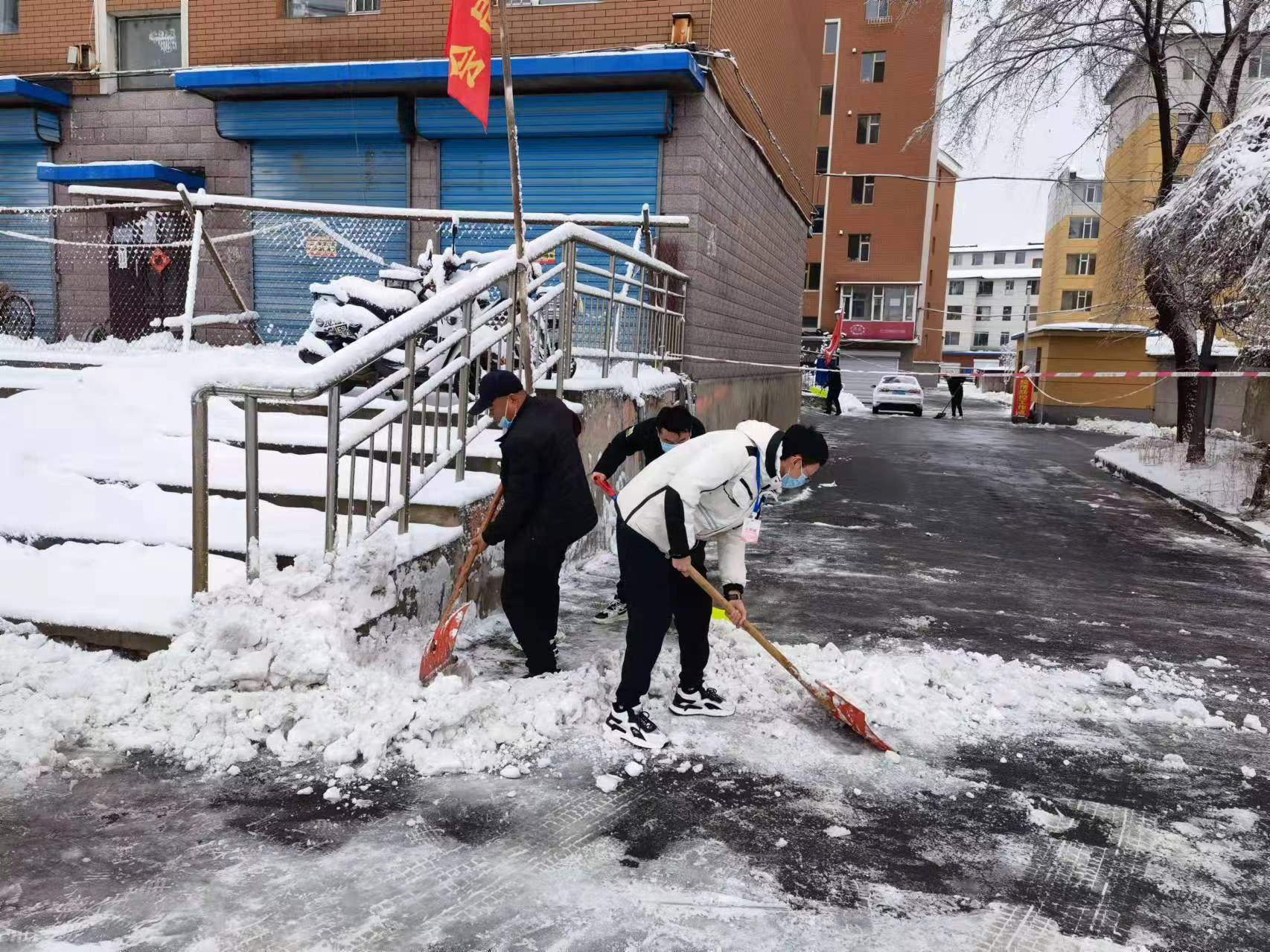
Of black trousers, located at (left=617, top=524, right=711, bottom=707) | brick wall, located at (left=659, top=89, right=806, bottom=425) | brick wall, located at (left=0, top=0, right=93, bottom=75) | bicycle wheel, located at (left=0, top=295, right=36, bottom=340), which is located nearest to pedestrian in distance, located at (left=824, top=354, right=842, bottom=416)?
brick wall, located at (left=659, top=89, right=806, bottom=425)

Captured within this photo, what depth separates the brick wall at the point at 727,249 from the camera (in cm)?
1064

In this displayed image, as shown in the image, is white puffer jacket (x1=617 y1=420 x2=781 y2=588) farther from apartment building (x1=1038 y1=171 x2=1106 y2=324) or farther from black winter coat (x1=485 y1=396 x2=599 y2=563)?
apartment building (x1=1038 y1=171 x2=1106 y2=324)

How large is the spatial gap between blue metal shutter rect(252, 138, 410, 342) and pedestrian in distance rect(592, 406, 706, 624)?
6959mm

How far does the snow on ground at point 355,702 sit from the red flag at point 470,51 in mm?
2668

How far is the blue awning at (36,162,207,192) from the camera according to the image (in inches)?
464

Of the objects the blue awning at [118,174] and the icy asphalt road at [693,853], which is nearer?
the icy asphalt road at [693,853]

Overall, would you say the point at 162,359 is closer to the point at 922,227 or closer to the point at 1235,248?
the point at 1235,248

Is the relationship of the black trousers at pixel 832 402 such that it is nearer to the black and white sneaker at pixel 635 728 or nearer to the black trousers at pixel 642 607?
the black trousers at pixel 642 607

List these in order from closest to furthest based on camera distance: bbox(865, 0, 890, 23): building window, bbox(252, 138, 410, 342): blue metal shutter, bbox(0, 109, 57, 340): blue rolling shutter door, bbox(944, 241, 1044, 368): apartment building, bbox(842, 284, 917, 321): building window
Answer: bbox(252, 138, 410, 342): blue metal shutter, bbox(0, 109, 57, 340): blue rolling shutter door, bbox(865, 0, 890, 23): building window, bbox(842, 284, 917, 321): building window, bbox(944, 241, 1044, 368): apartment building

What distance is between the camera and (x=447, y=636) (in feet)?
14.1

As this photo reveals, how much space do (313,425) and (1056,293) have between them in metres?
51.8

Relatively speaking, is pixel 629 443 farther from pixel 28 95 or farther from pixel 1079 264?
pixel 1079 264

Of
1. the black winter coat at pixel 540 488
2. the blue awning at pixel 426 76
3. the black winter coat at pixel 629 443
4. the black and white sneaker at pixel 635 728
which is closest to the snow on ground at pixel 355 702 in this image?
the black and white sneaker at pixel 635 728

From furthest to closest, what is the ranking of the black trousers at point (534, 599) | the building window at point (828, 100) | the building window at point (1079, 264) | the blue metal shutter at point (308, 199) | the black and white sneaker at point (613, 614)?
1. the building window at point (1079, 264)
2. the building window at point (828, 100)
3. the blue metal shutter at point (308, 199)
4. the black and white sneaker at point (613, 614)
5. the black trousers at point (534, 599)
